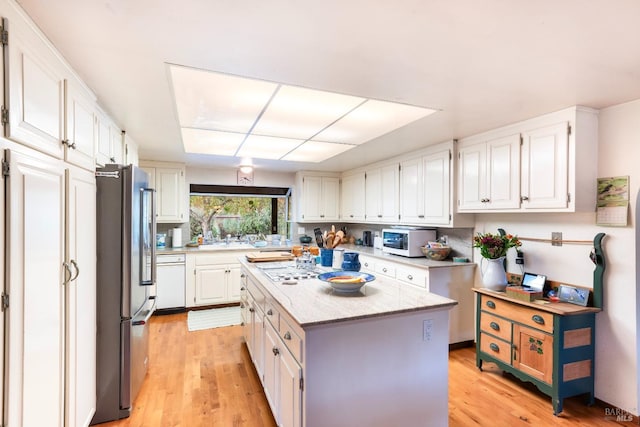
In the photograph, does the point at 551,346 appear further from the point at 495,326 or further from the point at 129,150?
the point at 129,150

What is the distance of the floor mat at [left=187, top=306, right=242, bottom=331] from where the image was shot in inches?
162

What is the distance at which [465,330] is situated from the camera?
11.4 feet

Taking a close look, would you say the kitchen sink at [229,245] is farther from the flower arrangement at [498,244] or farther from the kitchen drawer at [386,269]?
the flower arrangement at [498,244]

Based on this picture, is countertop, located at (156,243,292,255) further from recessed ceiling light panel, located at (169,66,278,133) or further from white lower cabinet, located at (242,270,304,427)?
recessed ceiling light panel, located at (169,66,278,133)

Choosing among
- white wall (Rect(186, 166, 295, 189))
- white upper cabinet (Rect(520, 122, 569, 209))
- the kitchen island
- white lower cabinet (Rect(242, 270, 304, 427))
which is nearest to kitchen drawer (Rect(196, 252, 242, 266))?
white wall (Rect(186, 166, 295, 189))

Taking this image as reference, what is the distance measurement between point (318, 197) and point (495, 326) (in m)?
3.48

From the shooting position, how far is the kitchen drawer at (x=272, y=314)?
1.99m

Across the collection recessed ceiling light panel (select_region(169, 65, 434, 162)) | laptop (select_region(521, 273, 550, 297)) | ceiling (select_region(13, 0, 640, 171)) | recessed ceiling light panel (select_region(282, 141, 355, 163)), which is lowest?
laptop (select_region(521, 273, 550, 297))

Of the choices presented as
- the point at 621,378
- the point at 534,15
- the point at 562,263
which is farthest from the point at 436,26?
the point at 621,378

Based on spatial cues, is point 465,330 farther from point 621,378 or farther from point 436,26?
point 436,26

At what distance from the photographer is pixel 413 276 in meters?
3.51

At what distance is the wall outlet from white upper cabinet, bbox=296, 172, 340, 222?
3.88 meters

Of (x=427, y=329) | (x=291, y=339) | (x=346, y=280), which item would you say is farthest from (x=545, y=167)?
(x=291, y=339)

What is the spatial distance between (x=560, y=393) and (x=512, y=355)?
397 millimetres
